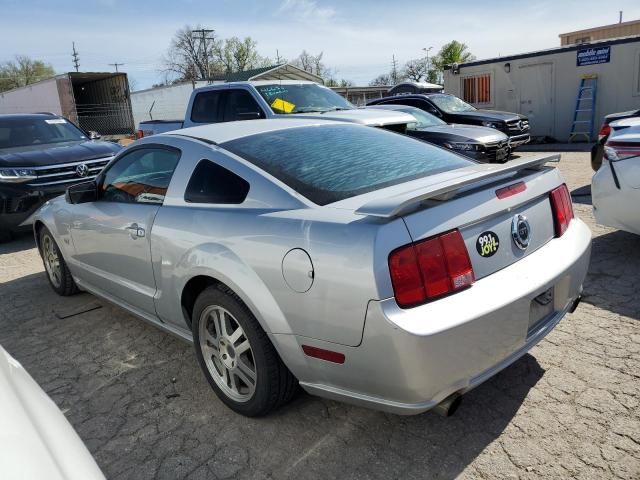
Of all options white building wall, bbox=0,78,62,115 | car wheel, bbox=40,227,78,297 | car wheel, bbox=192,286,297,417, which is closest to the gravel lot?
car wheel, bbox=192,286,297,417

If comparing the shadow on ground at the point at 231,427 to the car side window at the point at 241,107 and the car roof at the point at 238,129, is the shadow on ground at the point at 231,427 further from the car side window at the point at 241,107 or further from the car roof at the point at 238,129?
the car side window at the point at 241,107

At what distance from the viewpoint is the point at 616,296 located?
3.95 metres

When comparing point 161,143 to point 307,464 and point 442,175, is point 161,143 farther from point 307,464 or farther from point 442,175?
point 307,464

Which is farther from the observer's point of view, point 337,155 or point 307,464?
point 337,155

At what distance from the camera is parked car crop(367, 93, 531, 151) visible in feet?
41.7

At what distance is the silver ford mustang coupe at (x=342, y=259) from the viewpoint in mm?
2092

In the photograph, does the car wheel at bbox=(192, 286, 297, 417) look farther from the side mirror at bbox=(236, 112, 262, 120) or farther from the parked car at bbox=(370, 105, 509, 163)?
the parked car at bbox=(370, 105, 509, 163)

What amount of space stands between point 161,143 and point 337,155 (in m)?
1.21

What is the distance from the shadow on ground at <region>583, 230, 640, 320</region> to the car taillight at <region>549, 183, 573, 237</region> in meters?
1.17

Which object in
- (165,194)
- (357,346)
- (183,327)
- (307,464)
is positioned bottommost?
(307,464)

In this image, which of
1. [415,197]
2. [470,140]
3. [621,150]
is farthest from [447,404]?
[470,140]

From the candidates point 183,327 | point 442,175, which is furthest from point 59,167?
point 442,175

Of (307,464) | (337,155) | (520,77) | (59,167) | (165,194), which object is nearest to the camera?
(307,464)

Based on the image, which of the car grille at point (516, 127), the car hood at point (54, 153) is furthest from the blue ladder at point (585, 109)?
the car hood at point (54, 153)
